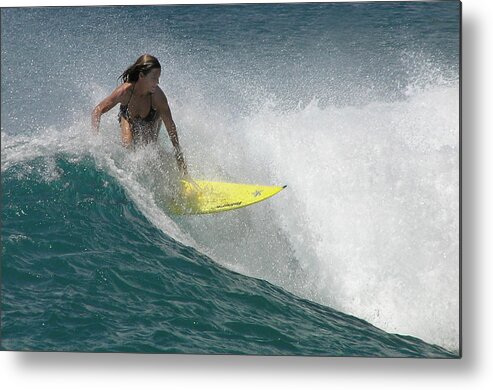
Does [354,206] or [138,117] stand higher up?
[138,117]

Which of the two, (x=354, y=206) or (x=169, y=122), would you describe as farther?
(x=169, y=122)

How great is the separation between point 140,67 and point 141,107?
0.21 m

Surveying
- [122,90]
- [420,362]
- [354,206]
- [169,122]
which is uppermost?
[122,90]

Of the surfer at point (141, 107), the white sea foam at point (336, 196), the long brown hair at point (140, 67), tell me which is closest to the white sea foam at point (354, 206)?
the white sea foam at point (336, 196)

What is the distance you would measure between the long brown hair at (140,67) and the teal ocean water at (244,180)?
0.14 ft

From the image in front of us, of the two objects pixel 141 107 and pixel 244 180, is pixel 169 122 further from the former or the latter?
pixel 244 180

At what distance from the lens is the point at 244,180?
3959mm

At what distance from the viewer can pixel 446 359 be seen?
3.61m

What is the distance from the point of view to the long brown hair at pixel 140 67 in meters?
3.95

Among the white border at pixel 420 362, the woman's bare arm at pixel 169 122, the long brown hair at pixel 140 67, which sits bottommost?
the white border at pixel 420 362

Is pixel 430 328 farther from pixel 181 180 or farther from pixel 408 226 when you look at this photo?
pixel 181 180

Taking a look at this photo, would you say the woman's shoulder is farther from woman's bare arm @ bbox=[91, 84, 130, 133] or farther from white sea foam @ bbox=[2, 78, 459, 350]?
white sea foam @ bbox=[2, 78, 459, 350]

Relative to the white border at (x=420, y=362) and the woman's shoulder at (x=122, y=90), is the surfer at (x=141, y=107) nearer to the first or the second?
the woman's shoulder at (x=122, y=90)

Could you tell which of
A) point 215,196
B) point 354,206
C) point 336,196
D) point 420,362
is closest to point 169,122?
point 215,196
